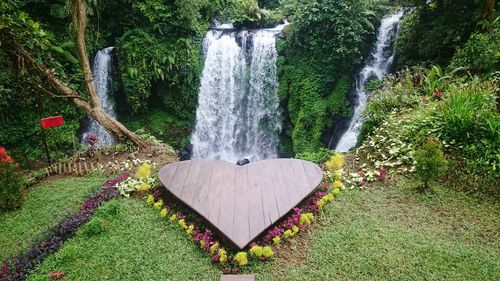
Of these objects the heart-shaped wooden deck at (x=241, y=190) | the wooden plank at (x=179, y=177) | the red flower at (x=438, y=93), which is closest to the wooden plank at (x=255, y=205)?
the heart-shaped wooden deck at (x=241, y=190)

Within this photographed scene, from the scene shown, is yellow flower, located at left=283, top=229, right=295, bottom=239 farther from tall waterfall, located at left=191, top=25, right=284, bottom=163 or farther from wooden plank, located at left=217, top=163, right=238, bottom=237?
tall waterfall, located at left=191, top=25, right=284, bottom=163

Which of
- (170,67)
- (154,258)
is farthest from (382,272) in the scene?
(170,67)

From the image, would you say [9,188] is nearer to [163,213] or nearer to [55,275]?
[55,275]

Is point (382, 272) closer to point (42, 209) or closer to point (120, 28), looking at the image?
point (42, 209)

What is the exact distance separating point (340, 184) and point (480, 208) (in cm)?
192

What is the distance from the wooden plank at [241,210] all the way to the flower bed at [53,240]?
2.11 meters

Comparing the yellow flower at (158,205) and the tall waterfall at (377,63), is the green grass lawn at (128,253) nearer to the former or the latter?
the yellow flower at (158,205)

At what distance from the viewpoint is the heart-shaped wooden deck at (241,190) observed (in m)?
4.52

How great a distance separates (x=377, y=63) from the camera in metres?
10.9

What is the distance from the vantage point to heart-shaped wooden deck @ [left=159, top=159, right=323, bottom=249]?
14.8ft

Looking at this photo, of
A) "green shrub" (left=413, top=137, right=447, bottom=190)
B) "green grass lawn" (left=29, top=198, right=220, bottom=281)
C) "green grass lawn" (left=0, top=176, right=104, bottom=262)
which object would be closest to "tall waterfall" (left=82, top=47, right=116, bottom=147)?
"green grass lawn" (left=0, top=176, right=104, bottom=262)

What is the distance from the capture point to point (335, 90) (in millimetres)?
10906

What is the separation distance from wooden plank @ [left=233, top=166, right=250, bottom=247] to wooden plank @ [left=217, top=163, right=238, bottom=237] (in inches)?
2.1

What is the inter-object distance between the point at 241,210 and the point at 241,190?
54cm
